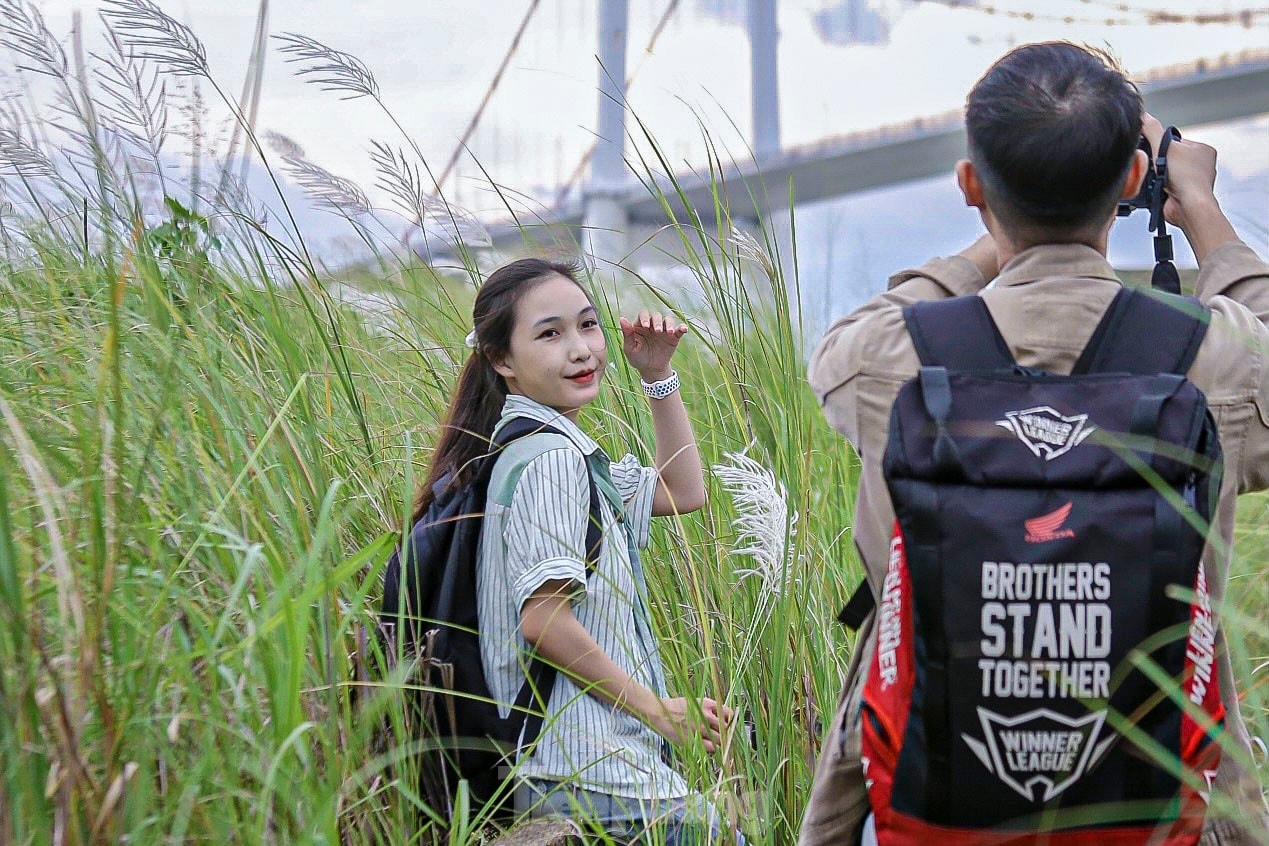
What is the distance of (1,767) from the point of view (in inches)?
48.5

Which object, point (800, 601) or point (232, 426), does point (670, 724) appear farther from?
point (232, 426)

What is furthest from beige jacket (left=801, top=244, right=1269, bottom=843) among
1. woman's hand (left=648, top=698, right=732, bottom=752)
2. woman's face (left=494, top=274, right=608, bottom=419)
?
woman's face (left=494, top=274, right=608, bottom=419)

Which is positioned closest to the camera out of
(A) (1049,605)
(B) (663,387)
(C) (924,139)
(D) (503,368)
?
(A) (1049,605)

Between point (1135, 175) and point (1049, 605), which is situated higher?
point (1135, 175)

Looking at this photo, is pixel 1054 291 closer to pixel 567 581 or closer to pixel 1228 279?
pixel 1228 279

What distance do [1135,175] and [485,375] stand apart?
117cm

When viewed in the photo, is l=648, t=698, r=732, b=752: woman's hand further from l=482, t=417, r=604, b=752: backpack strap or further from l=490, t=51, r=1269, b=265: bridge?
l=490, t=51, r=1269, b=265: bridge

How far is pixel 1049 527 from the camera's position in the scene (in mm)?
1218

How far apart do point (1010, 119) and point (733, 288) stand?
123 cm

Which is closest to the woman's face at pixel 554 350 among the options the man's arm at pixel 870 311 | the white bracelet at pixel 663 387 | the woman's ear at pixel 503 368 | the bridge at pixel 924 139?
the woman's ear at pixel 503 368

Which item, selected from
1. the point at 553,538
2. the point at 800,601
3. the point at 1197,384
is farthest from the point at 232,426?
the point at 1197,384

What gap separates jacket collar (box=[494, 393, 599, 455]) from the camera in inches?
81.8

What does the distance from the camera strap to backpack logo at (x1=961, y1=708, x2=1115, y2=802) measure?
54cm

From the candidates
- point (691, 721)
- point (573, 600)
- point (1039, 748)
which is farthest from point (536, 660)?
point (1039, 748)
